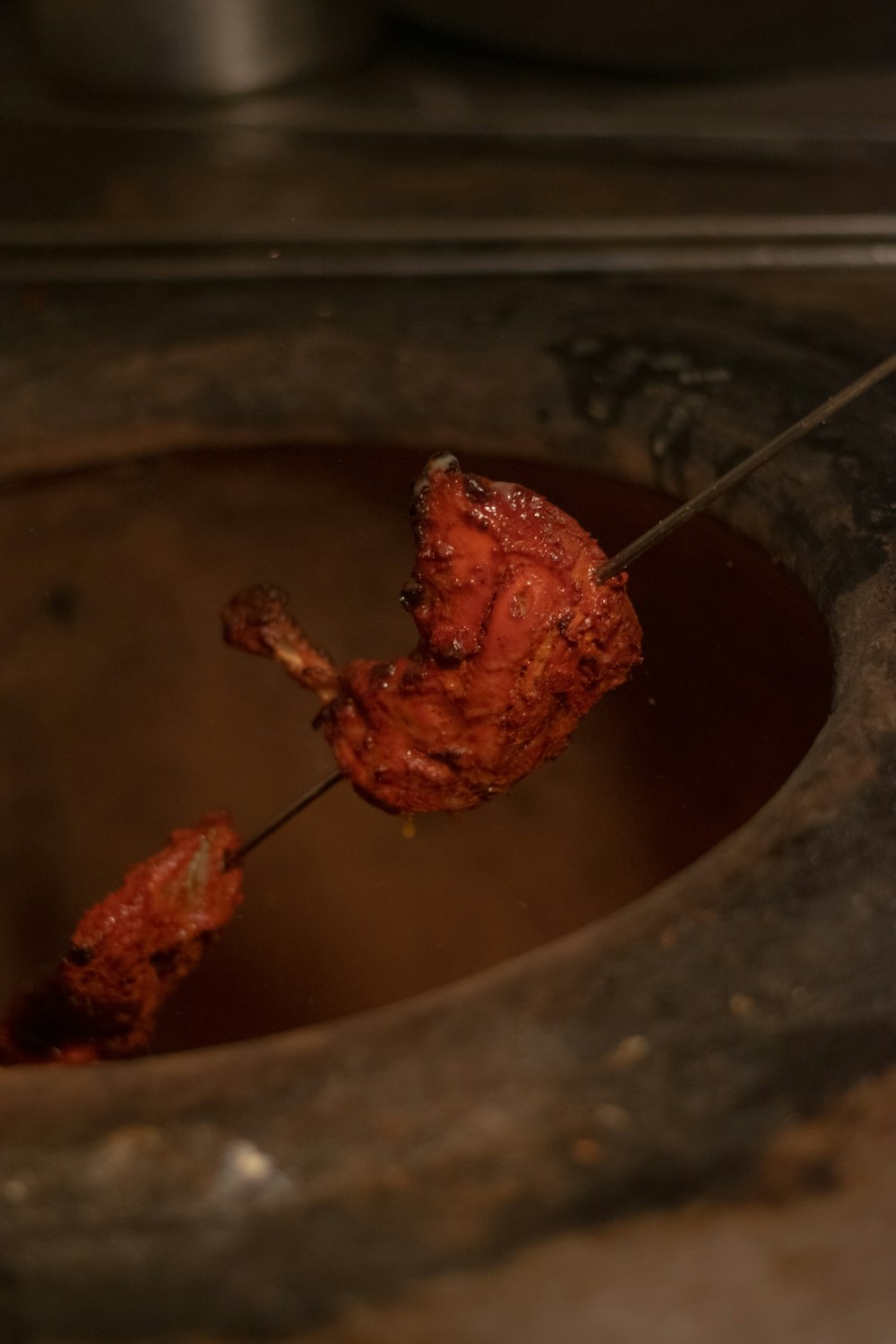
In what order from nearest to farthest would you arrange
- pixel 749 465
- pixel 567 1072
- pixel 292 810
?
pixel 567 1072 < pixel 749 465 < pixel 292 810

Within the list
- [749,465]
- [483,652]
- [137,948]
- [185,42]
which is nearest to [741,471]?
[749,465]

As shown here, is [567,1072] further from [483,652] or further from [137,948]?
[137,948]

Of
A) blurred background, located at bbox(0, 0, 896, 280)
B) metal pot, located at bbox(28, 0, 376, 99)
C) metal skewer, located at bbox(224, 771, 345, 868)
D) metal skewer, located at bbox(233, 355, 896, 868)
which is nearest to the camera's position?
metal skewer, located at bbox(233, 355, 896, 868)

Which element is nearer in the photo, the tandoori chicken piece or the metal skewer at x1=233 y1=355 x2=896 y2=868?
the metal skewer at x1=233 y1=355 x2=896 y2=868

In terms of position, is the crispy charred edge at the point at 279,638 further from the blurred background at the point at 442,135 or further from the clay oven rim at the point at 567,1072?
the blurred background at the point at 442,135

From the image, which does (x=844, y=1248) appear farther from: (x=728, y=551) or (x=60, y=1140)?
(x=728, y=551)

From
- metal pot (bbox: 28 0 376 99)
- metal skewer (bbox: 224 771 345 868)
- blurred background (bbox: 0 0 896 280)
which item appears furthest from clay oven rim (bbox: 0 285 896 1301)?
metal pot (bbox: 28 0 376 99)

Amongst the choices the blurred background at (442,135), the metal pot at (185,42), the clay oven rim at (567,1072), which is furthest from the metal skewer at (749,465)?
the metal pot at (185,42)

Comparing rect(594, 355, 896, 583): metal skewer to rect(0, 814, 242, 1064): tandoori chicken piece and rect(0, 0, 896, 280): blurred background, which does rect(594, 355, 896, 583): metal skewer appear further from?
rect(0, 0, 896, 280): blurred background
